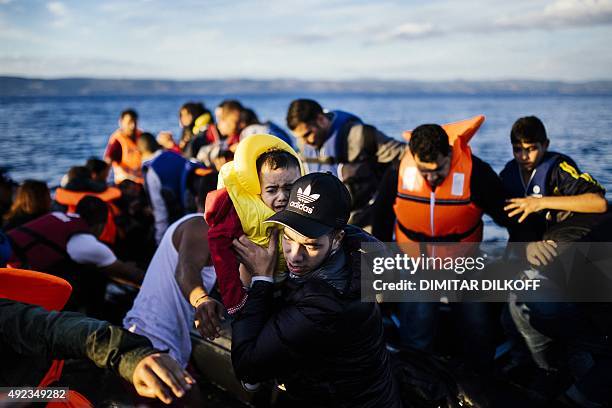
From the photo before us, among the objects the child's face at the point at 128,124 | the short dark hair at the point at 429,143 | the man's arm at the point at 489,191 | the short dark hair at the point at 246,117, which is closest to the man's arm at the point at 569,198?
the man's arm at the point at 489,191

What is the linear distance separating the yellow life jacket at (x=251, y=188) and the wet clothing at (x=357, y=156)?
262 centimetres

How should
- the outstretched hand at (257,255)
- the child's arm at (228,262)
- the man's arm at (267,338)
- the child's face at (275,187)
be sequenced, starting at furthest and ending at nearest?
the child's face at (275,187) < the child's arm at (228,262) < the outstretched hand at (257,255) < the man's arm at (267,338)

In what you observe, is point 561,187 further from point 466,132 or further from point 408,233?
point 408,233

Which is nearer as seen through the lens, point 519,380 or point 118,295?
point 519,380

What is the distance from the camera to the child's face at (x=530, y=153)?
13.2 ft

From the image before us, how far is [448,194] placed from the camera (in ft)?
13.5

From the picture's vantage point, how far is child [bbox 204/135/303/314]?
251cm

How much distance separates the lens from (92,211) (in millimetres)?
4512

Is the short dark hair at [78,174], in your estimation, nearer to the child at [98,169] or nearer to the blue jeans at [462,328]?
the child at [98,169]

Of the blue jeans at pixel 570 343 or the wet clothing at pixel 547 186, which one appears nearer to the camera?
the blue jeans at pixel 570 343

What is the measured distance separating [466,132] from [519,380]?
2001 millimetres

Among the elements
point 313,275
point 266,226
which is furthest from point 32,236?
point 313,275

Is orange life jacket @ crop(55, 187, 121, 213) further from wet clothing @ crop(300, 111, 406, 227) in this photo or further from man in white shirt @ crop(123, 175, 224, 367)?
man in white shirt @ crop(123, 175, 224, 367)

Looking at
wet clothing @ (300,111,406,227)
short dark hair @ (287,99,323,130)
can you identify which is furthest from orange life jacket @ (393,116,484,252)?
short dark hair @ (287,99,323,130)
